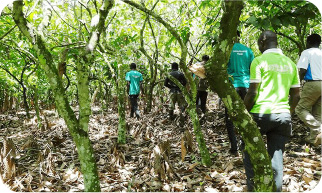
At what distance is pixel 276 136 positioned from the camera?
2.29 meters

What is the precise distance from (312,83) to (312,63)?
33 centimetres

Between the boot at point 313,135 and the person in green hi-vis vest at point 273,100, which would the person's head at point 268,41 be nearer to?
the person in green hi-vis vest at point 273,100

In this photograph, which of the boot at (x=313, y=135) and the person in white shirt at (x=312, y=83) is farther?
the boot at (x=313, y=135)

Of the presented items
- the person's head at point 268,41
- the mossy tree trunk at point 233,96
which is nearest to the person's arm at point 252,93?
the mossy tree trunk at point 233,96

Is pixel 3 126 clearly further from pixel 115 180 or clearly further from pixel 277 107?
pixel 277 107

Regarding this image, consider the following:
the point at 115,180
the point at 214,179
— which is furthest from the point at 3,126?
the point at 214,179

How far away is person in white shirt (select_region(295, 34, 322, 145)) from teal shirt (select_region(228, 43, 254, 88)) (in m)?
1.02

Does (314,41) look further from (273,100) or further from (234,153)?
(273,100)

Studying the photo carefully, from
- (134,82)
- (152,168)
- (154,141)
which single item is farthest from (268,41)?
(134,82)

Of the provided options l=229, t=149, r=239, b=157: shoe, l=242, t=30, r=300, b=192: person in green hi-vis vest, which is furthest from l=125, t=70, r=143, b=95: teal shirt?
l=242, t=30, r=300, b=192: person in green hi-vis vest

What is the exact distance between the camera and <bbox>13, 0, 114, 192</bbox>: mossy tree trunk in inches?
88.3

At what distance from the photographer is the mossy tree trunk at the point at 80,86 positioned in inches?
88.3

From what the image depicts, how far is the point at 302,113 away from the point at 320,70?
2.53 feet

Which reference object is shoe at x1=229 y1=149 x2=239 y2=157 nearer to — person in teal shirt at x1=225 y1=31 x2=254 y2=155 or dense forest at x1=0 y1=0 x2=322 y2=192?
dense forest at x1=0 y1=0 x2=322 y2=192
